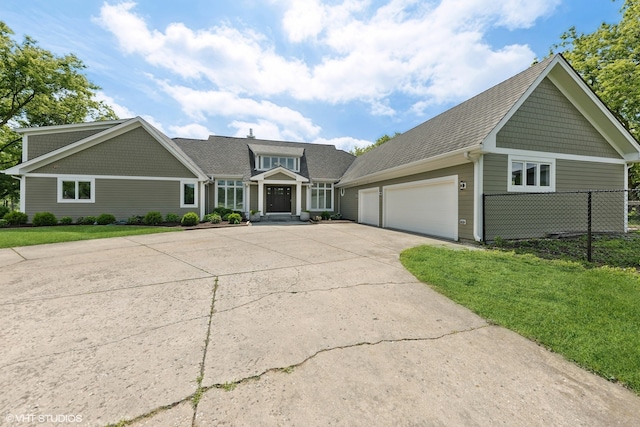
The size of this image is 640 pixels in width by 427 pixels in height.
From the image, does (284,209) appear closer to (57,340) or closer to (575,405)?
(57,340)

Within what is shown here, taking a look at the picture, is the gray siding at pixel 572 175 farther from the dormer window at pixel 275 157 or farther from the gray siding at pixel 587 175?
the dormer window at pixel 275 157

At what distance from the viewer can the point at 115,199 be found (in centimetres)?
1399

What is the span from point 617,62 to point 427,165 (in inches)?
653

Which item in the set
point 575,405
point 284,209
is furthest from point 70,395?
point 284,209

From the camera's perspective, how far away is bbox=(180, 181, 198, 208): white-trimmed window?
14.9 meters

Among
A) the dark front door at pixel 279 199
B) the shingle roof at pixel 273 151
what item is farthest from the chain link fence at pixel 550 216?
the shingle roof at pixel 273 151

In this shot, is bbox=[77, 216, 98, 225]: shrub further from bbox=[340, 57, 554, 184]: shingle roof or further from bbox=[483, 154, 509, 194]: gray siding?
bbox=[483, 154, 509, 194]: gray siding

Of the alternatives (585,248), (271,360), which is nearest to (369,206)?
(585,248)

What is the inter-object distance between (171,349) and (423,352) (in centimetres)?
Answer: 249

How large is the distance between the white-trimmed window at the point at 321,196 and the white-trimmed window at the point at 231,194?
17.5ft

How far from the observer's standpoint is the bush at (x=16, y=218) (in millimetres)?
12227

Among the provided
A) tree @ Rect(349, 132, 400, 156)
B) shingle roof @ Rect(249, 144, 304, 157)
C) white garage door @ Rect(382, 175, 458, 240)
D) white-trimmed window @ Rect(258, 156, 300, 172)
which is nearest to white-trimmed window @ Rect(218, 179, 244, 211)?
white-trimmed window @ Rect(258, 156, 300, 172)

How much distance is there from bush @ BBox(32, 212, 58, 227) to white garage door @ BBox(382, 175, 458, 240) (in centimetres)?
1668

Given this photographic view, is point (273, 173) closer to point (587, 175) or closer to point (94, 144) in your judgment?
point (94, 144)
